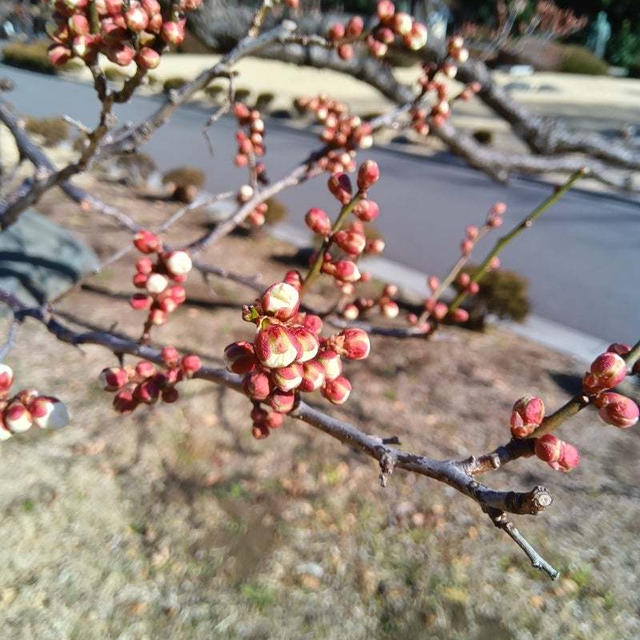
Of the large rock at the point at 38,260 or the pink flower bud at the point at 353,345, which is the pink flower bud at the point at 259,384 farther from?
the large rock at the point at 38,260

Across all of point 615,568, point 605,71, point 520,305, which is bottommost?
point 605,71

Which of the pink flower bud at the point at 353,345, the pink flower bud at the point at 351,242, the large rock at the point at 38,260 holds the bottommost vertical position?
the large rock at the point at 38,260

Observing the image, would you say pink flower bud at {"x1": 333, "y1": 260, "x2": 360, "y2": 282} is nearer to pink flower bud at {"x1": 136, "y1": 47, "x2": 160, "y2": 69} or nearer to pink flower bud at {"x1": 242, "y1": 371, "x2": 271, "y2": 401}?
pink flower bud at {"x1": 242, "y1": 371, "x2": 271, "y2": 401}

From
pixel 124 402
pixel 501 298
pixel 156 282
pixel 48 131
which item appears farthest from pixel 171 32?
pixel 48 131

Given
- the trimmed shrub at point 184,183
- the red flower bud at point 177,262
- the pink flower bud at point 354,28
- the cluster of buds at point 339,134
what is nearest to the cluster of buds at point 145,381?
the red flower bud at point 177,262

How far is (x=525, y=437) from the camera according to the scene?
1064mm

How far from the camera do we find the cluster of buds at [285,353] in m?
0.83

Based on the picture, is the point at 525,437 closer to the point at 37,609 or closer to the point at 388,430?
the point at 37,609

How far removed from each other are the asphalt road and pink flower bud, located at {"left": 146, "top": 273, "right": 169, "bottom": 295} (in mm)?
5720

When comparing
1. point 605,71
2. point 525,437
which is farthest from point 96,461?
point 605,71

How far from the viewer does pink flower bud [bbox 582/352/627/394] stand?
3.15 feet

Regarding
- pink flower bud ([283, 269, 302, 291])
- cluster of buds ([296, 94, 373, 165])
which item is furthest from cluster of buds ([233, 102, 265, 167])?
pink flower bud ([283, 269, 302, 291])

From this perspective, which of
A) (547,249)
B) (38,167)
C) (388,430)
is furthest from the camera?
(547,249)

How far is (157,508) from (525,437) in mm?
2584
